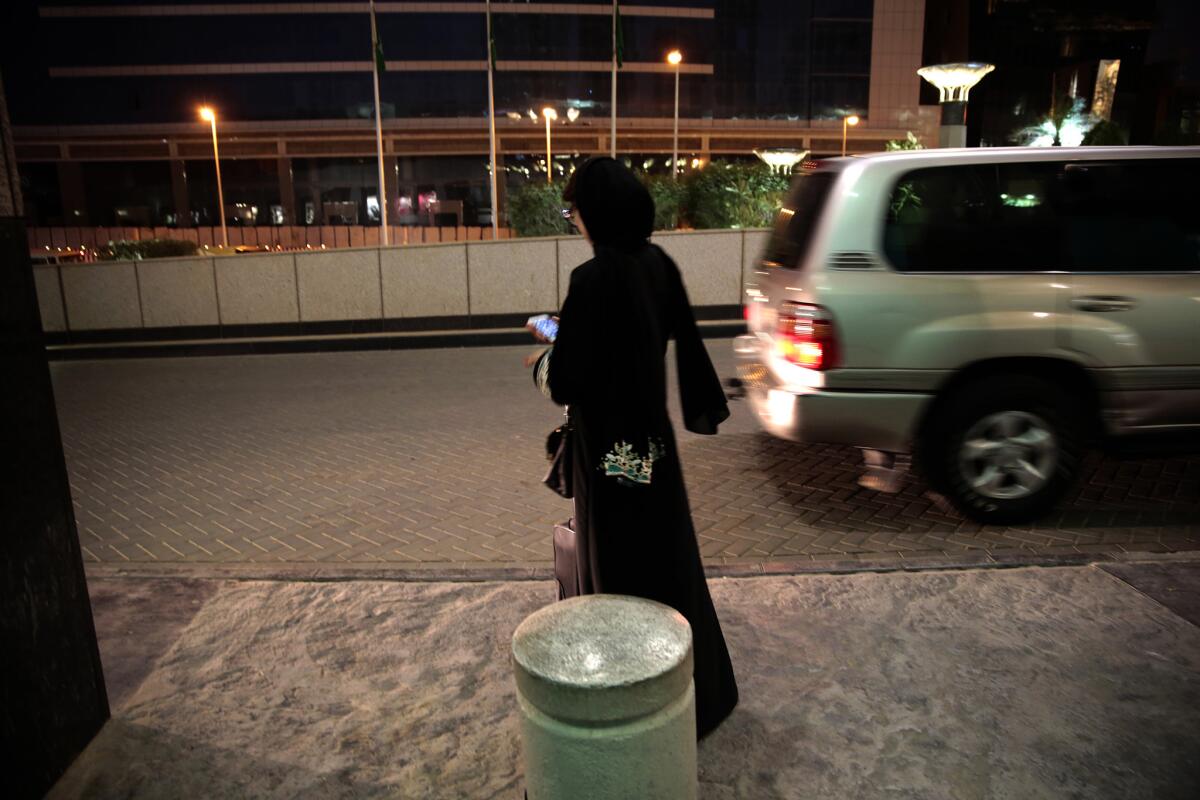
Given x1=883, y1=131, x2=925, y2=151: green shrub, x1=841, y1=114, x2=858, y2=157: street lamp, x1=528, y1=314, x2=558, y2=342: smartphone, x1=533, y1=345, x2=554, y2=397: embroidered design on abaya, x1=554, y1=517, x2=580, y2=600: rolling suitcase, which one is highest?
x1=841, y1=114, x2=858, y2=157: street lamp

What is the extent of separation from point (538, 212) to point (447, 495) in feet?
37.1

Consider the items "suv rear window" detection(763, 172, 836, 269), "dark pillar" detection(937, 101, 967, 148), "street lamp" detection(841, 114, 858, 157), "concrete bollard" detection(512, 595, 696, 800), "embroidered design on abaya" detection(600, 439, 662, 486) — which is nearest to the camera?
"concrete bollard" detection(512, 595, 696, 800)

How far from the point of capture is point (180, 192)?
63.2 metres

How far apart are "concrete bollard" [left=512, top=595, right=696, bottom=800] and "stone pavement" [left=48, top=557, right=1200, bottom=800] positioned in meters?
0.78

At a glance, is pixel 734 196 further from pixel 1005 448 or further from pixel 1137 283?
pixel 1005 448

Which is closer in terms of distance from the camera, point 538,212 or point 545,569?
point 545,569

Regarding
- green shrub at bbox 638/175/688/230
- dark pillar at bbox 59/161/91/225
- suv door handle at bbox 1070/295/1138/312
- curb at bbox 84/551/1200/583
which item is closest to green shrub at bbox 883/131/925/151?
green shrub at bbox 638/175/688/230

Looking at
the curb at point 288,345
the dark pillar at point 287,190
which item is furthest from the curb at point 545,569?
the dark pillar at point 287,190

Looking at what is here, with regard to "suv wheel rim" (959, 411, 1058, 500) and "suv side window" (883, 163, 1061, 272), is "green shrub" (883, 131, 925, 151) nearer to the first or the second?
"suv side window" (883, 163, 1061, 272)

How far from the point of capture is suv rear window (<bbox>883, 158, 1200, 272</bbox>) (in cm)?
502

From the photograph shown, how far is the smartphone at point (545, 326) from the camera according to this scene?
3014 mm

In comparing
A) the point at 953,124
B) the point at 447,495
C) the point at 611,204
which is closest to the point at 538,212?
the point at 953,124

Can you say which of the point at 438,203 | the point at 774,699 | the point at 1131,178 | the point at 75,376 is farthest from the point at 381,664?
the point at 438,203

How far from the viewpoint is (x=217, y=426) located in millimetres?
8203
